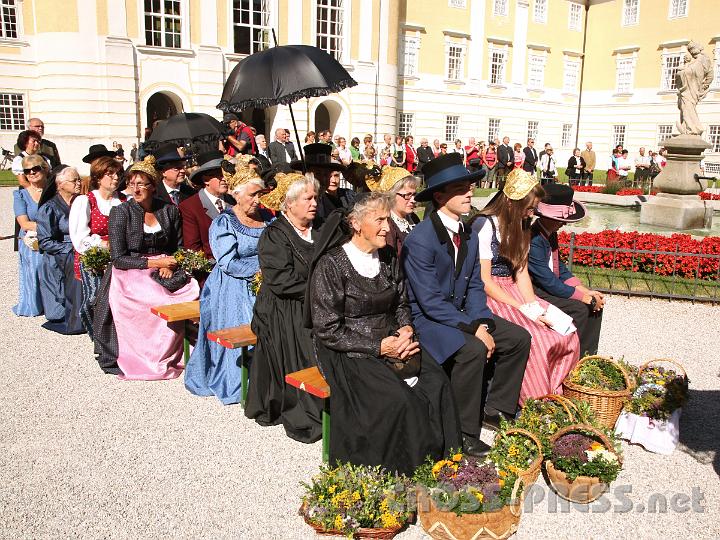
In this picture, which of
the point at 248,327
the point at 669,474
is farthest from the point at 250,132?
the point at 669,474

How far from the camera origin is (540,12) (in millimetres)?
39156

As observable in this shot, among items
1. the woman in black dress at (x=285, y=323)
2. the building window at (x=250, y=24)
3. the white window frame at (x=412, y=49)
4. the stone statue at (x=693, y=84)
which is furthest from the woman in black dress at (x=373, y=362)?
the white window frame at (x=412, y=49)

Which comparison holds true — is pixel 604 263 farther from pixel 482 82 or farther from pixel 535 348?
pixel 482 82

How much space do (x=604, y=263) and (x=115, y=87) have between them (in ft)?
71.7

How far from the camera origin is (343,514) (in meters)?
3.54

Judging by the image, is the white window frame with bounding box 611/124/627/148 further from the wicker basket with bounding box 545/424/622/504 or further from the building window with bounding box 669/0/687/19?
the wicker basket with bounding box 545/424/622/504

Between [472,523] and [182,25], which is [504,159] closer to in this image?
[182,25]

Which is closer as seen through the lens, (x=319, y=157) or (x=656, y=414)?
(x=656, y=414)

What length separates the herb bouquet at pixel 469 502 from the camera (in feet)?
11.2

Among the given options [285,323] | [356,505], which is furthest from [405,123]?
[356,505]

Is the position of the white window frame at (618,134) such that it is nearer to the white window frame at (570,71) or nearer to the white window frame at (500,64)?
the white window frame at (570,71)

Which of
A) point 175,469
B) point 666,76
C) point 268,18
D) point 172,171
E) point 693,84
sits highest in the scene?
point 268,18

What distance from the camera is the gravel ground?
371 centimetres

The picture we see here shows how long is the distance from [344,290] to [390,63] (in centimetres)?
2839
